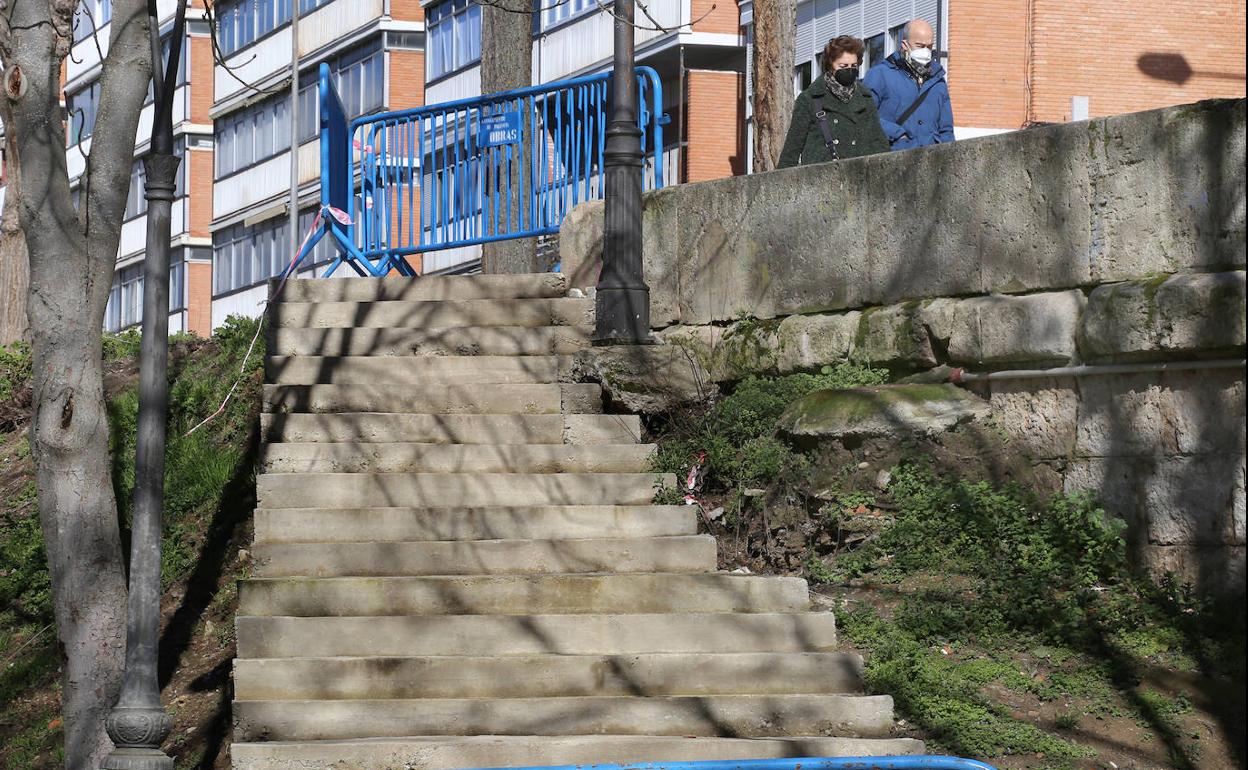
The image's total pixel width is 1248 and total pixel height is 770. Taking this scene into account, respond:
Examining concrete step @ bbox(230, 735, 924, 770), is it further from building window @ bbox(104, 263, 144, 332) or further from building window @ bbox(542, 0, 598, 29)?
building window @ bbox(104, 263, 144, 332)

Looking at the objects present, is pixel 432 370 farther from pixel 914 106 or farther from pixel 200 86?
pixel 200 86

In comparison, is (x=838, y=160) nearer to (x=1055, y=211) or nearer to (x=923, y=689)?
(x=1055, y=211)

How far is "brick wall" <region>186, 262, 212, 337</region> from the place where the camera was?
159ft

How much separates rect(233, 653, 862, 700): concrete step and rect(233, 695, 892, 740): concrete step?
0.17 meters

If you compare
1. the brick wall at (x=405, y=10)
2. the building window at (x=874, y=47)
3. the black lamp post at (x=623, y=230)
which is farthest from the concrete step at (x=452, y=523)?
the brick wall at (x=405, y=10)

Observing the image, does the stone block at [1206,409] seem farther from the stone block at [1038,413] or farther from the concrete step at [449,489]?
the concrete step at [449,489]

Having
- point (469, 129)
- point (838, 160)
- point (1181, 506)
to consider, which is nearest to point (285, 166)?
point (469, 129)

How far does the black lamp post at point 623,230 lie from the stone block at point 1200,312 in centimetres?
339

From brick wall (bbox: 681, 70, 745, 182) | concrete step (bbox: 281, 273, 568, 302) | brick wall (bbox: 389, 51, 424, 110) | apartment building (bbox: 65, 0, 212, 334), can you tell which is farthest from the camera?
apartment building (bbox: 65, 0, 212, 334)

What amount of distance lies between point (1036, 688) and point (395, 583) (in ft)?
9.97

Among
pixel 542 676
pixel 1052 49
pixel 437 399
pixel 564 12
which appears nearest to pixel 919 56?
pixel 437 399

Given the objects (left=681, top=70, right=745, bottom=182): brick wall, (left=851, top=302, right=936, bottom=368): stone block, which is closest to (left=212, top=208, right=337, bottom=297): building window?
(left=681, top=70, right=745, bottom=182): brick wall

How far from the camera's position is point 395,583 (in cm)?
848

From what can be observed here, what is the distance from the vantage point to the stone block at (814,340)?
10164 millimetres
